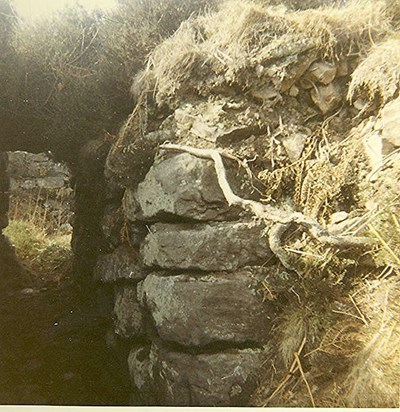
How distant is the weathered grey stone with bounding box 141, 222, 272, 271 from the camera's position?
4.08 feet

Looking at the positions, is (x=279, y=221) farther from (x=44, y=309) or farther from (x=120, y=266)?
(x=44, y=309)

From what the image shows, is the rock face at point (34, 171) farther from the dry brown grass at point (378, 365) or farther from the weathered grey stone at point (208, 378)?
the dry brown grass at point (378, 365)

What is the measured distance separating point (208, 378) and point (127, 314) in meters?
0.34

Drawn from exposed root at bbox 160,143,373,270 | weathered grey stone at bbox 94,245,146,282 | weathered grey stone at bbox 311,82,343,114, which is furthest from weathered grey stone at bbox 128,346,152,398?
weathered grey stone at bbox 311,82,343,114

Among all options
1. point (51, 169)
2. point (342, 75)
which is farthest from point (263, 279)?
point (51, 169)

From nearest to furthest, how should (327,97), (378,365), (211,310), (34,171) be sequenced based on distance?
(378,365)
(211,310)
(327,97)
(34,171)

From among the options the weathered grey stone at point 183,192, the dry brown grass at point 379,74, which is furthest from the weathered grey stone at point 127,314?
the dry brown grass at point 379,74

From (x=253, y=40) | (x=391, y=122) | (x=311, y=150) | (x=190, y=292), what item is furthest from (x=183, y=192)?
(x=391, y=122)

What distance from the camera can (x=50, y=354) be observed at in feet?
4.24

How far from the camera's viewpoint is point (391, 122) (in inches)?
48.5

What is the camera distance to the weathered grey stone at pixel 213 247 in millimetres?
1242

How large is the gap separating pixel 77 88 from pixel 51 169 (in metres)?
0.30

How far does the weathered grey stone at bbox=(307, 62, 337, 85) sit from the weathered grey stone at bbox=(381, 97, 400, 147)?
7.9 inches

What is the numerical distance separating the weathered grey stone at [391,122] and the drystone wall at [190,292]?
46 cm
